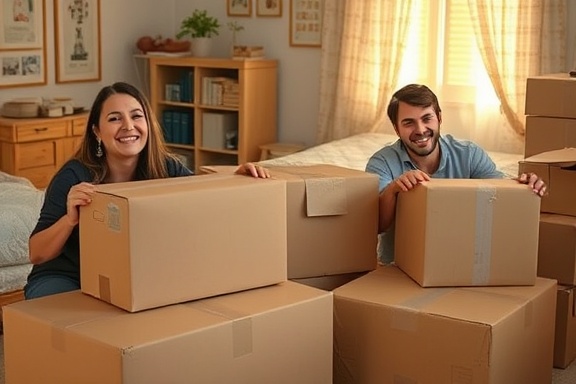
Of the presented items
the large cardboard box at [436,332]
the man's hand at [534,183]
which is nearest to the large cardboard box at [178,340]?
the large cardboard box at [436,332]

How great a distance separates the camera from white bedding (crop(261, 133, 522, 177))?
511 cm

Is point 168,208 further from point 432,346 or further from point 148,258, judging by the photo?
point 432,346

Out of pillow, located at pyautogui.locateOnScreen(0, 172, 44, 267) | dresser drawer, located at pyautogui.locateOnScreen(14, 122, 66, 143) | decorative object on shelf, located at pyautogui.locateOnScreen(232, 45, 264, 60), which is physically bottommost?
pillow, located at pyautogui.locateOnScreen(0, 172, 44, 267)

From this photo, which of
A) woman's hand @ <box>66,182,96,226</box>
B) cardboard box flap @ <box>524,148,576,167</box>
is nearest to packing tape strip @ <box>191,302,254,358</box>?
woman's hand @ <box>66,182,96,226</box>

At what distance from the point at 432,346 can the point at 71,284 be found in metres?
1.05

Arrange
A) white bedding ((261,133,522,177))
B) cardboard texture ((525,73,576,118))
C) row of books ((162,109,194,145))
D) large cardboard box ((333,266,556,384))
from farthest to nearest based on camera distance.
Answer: row of books ((162,109,194,145))
white bedding ((261,133,522,177))
cardboard texture ((525,73,576,118))
large cardboard box ((333,266,556,384))

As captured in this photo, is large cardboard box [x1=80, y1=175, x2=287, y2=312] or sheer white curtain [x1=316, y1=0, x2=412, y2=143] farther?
sheer white curtain [x1=316, y1=0, x2=412, y2=143]

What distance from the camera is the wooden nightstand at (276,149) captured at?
6430mm

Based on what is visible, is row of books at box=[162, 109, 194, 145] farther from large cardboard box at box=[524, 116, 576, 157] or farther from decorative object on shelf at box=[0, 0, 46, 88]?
large cardboard box at box=[524, 116, 576, 157]

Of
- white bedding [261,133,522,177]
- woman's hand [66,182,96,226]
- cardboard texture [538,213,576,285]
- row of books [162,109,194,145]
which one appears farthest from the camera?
row of books [162,109,194,145]

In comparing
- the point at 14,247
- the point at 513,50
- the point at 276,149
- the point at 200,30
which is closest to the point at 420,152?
the point at 14,247

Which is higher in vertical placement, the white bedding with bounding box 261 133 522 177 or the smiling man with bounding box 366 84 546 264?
the smiling man with bounding box 366 84 546 264

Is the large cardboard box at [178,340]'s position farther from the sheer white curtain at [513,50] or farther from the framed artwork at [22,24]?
the framed artwork at [22,24]

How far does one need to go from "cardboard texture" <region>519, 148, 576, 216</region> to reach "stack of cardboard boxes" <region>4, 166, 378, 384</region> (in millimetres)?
1222
